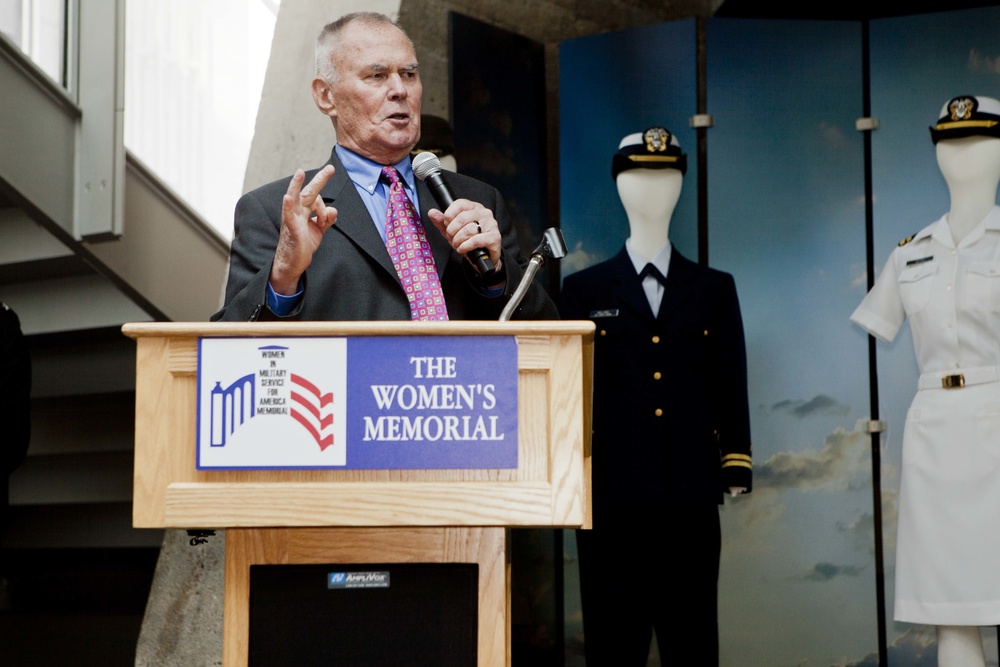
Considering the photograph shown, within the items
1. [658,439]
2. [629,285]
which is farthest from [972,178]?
[658,439]

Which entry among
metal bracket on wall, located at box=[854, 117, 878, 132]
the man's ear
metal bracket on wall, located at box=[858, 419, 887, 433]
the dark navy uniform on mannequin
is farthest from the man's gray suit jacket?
metal bracket on wall, located at box=[854, 117, 878, 132]

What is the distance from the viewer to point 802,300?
3799 mm

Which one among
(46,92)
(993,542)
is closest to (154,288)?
(46,92)

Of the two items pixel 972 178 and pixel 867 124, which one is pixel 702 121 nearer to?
pixel 867 124

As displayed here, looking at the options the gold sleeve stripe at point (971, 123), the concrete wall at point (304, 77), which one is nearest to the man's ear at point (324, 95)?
the concrete wall at point (304, 77)

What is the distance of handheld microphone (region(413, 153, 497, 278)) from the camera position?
1.55 meters

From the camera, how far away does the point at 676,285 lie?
3400mm

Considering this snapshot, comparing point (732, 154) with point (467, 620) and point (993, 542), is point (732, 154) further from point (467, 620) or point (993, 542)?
point (467, 620)

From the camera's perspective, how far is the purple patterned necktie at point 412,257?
169 centimetres

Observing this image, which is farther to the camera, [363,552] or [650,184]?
[650,184]

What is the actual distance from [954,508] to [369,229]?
2.03 meters

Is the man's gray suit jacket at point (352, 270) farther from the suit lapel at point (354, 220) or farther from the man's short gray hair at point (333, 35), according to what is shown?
the man's short gray hair at point (333, 35)

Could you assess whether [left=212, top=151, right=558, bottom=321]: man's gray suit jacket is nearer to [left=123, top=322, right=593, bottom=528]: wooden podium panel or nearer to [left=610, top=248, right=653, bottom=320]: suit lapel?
[left=123, top=322, right=593, bottom=528]: wooden podium panel

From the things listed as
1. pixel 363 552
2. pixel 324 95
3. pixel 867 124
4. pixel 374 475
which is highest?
pixel 867 124
